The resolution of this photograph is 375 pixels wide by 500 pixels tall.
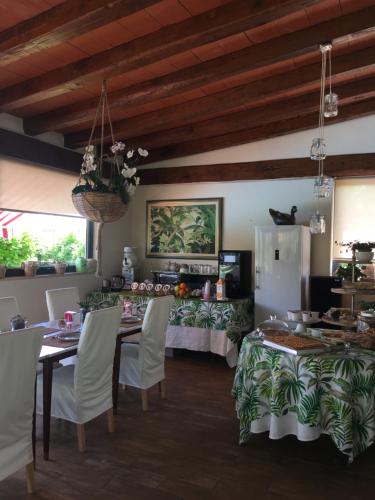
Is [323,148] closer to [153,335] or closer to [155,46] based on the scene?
[155,46]

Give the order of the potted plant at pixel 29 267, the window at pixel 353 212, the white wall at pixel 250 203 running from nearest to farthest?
the potted plant at pixel 29 267, the window at pixel 353 212, the white wall at pixel 250 203

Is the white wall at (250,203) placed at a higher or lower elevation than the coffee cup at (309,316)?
higher

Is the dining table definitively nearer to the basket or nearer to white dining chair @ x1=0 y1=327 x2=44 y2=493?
white dining chair @ x1=0 y1=327 x2=44 y2=493

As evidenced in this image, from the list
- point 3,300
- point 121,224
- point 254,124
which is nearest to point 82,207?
point 3,300

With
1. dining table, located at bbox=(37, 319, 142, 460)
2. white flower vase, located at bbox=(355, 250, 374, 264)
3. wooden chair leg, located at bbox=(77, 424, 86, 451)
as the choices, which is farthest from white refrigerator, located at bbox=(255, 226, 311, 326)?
wooden chair leg, located at bbox=(77, 424, 86, 451)

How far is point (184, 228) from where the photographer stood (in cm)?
568

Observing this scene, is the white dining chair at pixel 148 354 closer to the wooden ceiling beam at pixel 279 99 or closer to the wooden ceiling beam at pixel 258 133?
the wooden ceiling beam at pixel 279 99

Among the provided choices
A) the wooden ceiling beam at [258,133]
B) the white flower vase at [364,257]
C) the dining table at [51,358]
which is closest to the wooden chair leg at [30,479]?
the dining table at [51,358]

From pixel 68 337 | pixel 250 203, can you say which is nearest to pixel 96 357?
pixel 68 337

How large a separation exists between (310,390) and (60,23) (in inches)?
106

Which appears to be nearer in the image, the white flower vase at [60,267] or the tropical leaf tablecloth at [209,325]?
the tropical leaf tablecloth at [209,325]

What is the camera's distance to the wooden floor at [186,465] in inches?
85.2

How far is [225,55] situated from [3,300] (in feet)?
8.96

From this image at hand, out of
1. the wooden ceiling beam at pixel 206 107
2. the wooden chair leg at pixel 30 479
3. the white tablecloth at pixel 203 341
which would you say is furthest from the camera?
the white tablecloth at pixel 203 341
